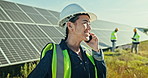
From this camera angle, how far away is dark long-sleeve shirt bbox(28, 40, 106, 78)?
66.6 inches

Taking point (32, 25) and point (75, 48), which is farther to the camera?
point (32, 25)

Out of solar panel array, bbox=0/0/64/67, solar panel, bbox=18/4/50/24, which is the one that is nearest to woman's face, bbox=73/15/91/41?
solar panel array, bbox=0/0/64/67

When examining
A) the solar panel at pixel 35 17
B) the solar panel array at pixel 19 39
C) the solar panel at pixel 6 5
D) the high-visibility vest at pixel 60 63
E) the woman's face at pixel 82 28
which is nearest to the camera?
the high-visibility vest at pixel 60 63

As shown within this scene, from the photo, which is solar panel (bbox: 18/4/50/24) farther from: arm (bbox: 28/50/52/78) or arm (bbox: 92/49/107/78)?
arm (bbox: 28/50/52/78)

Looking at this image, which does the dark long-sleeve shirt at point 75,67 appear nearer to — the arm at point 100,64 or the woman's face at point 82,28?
the arm at point 100,64

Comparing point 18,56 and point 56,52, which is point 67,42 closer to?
point 56,52

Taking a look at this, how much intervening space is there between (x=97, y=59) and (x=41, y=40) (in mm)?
5731

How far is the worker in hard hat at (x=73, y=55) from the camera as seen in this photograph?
1.69 m

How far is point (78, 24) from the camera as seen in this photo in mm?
2064

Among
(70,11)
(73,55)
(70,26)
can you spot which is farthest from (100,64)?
(70,11)

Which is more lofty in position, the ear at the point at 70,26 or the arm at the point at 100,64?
the ear at the point at 70,26

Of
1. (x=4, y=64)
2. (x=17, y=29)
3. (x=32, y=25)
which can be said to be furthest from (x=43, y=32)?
(x=4, y=64)

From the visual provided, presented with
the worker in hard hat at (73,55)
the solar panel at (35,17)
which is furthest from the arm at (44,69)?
the solar panel at (35,17)

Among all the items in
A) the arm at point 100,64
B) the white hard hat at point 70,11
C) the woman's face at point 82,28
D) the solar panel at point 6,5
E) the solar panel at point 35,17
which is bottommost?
the arm at point 100,64
